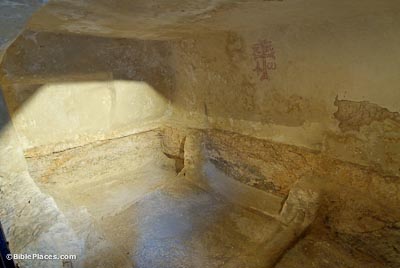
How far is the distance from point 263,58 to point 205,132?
1.04 m

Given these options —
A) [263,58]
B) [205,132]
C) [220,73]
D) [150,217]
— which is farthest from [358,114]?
[150,217]

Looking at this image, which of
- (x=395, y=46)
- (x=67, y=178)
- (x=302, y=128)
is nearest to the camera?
(x=395, y=46)

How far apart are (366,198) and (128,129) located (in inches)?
93.9

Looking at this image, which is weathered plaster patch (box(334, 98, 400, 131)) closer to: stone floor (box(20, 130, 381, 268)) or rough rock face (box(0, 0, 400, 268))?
rough rock face (box(0, 0, 400, 268))

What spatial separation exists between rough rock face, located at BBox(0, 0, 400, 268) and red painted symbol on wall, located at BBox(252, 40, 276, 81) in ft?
0.04

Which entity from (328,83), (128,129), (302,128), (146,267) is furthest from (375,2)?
→ (128,129)

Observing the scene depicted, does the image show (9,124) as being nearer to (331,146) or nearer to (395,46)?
(331,146)

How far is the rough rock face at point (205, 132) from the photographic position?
1.53m

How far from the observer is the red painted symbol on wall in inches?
81.7

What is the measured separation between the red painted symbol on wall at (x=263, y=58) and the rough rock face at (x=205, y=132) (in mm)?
12

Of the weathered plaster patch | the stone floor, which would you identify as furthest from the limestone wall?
the stone floor

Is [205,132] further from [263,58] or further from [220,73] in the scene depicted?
[263,58]

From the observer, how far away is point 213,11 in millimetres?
1393

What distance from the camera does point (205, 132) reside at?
2820mm
